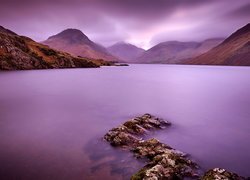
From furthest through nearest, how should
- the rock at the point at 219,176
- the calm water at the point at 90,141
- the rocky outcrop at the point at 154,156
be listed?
the calm water at the point at 90,141 < the rocky outcrop at the point at 154,156 < the rock at the point at 219,176

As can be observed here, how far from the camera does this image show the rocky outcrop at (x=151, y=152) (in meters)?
13.4

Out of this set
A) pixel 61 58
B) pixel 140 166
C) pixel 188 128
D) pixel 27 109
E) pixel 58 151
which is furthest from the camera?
pixel 61 58

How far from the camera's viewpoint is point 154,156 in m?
16.3

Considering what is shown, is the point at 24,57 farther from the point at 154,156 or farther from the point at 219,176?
the point at 219,176

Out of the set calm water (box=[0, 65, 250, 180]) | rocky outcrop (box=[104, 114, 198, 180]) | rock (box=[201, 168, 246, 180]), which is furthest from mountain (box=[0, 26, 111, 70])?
rock (box=[201, 168, 246, 180])

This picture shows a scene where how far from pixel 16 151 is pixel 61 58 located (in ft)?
535

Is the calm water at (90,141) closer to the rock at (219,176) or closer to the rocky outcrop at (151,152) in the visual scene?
the rocky outcrop at (151,152)

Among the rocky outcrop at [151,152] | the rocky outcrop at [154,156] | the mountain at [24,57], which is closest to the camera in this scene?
the rocky outcrop at [154,156]

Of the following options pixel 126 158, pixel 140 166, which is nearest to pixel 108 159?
pixel 126 158

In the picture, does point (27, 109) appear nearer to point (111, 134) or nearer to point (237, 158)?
point (111, 134)

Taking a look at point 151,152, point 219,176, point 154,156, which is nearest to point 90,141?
point 151,152

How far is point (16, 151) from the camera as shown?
17.4 m

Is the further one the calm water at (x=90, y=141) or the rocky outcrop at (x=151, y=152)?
the calm water at (x=90, y=141)

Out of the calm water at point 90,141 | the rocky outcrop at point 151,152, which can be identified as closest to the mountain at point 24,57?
the calm water at point 90,141
